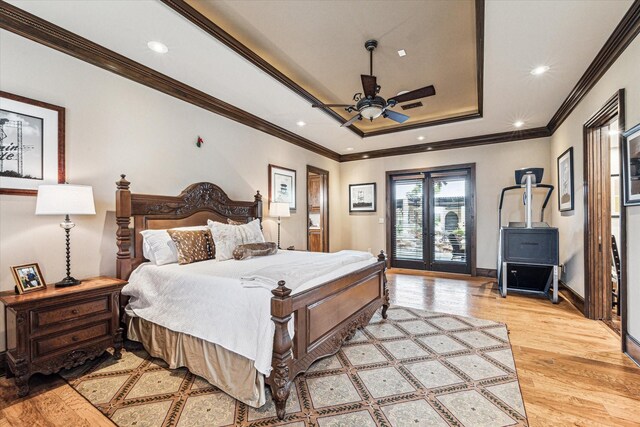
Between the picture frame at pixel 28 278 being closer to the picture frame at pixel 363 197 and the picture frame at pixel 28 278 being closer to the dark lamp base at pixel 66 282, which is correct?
the dark lamp base at pixel 66 282

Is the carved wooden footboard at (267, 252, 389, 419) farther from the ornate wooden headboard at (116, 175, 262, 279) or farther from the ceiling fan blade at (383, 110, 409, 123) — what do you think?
the ornate wooden headboard at (116, 175, 262, 279)

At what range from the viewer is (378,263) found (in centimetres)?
338

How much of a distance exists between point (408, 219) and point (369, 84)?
167 inches

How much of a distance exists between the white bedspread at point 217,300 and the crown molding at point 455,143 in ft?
14.2

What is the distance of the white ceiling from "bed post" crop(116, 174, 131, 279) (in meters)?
1.30

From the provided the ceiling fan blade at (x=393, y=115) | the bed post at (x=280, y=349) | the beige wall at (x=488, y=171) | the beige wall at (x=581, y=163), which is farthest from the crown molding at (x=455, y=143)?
the bed post at (x=280, y=349)

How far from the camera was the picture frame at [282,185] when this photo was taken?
5.08 meters

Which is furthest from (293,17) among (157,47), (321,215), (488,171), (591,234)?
(488,171)

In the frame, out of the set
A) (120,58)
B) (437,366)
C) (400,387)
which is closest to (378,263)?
(437,366)

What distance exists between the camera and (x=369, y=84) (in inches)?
117

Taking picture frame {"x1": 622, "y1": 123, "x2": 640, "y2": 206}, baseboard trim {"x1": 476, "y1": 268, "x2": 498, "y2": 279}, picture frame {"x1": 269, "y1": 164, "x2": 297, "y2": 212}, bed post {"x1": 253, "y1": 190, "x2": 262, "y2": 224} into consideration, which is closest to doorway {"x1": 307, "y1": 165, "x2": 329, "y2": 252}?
picture frame {"x1": 269, "y1": 164, "x2": 297, "y2": 212}

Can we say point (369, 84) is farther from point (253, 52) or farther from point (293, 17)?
point (253, 52)

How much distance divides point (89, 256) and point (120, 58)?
1980 mm

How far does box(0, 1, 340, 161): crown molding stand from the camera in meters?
2.34
